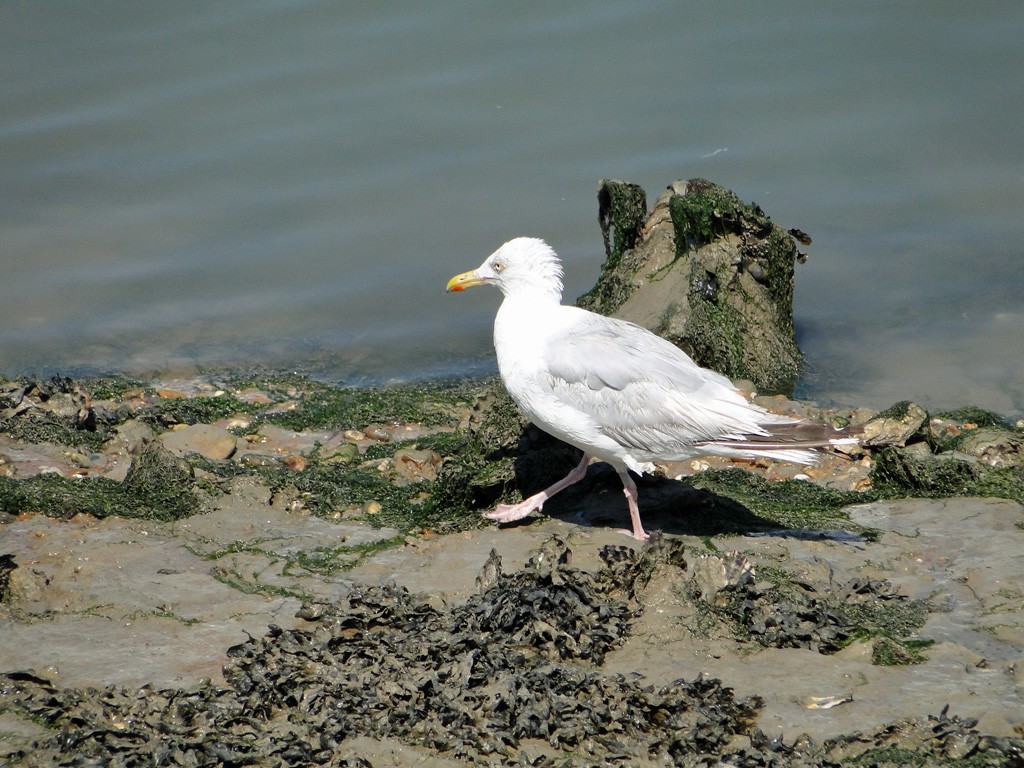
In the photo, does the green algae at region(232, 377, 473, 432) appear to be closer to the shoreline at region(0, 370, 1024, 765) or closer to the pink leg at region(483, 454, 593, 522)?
the shoreline at region(0, 370, 1024, 765)

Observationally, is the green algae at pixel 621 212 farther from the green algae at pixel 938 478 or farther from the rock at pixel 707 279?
the green algae at pixel 938 478

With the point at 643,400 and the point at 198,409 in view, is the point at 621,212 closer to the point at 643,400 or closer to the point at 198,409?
the point at 643,400

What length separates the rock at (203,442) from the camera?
25.5ft

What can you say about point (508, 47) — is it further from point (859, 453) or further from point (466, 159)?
point (859, 453)

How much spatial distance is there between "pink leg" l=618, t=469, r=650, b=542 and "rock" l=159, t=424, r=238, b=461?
9.14 ft

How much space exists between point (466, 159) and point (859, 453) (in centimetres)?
737

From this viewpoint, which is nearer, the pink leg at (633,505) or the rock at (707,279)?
the pink leg at (633,505)

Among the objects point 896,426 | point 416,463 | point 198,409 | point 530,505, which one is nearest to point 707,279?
point 896,426

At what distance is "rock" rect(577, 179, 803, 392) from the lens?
9.45 metres

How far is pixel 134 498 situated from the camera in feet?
21.6

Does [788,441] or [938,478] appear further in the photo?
[938,478]

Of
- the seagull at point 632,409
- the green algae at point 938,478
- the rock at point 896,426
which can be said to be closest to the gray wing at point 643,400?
the seagull at point 632,409

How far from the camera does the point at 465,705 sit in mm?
4500

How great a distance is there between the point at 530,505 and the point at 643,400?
883 mm
